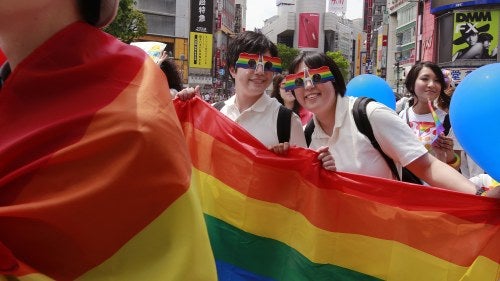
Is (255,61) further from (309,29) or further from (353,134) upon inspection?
(309,29)

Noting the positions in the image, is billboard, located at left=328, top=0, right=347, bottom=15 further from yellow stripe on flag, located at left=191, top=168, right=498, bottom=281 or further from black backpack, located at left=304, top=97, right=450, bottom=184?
yellow stripe on flag, located at left=191, top=168, right=498, bottom=281

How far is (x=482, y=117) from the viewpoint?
2.15 metres

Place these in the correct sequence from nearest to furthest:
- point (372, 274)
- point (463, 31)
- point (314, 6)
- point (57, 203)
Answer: point (57, 203), point (372, 274), point (463, 31), point (314, 6)

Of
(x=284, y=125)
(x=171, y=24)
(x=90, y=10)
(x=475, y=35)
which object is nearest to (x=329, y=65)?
(x=284, y=125)

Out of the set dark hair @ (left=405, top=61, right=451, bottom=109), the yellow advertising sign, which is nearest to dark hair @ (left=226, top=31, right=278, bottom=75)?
dark hair @ (left=405, top=61, right=451, bottom=109)

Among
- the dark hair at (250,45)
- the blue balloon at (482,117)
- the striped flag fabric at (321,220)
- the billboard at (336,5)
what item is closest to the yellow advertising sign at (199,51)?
the dark hair at (250,45)

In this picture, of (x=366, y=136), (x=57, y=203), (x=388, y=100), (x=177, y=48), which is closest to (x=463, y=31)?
(x=177, y=48)

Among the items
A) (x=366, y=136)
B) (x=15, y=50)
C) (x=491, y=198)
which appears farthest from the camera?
(x=366, y=136)

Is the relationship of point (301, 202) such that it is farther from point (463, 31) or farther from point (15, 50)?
point (463, 31)

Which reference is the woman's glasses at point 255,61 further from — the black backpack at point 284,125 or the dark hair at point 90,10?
the dark hair at point 90,10

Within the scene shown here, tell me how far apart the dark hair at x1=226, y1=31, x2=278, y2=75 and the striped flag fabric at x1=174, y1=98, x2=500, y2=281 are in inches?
19.1

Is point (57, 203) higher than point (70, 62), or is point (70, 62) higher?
point (70, 62)

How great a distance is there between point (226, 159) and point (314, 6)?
313 ft

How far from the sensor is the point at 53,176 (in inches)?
35.8
